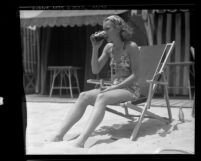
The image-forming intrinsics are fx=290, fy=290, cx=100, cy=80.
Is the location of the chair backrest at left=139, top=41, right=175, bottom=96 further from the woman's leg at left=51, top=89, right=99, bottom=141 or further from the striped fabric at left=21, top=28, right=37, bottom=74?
the striped fabric at left=21, top=28, right=37, bottom=74

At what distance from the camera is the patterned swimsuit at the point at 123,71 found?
3.21 meters

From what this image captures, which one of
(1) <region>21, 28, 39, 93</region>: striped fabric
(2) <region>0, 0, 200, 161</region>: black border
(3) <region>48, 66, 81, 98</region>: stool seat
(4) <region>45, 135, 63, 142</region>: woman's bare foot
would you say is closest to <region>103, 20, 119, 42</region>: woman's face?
(2) <region>0, 0, 200, 161</region>: black border

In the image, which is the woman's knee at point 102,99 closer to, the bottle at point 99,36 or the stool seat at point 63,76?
the bottle at point 99,36

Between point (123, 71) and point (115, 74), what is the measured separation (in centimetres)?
10

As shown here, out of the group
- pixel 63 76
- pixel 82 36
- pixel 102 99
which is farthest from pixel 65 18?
pixel 102 99

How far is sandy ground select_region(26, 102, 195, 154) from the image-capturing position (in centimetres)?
276

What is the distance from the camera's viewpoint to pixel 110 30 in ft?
10.3

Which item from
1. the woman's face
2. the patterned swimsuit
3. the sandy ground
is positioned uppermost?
the woman's face

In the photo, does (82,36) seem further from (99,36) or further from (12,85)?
(12,85)

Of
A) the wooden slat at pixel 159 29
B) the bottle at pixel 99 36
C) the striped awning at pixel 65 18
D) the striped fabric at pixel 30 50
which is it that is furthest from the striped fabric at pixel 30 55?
the bottle at pixel 99 36

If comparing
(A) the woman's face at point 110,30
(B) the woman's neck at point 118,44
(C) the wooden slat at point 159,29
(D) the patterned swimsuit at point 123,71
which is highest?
(C) the wooden slat at point 159,29

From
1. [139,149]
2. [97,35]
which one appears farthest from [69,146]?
[97,35]

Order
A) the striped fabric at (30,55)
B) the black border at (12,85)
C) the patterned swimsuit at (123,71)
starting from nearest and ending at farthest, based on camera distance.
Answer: the black border at (12,85) < the patterned swimsuit at (123,71) < the striped fabric at (30,55)

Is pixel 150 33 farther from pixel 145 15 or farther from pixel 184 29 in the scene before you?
pixel 184 29
